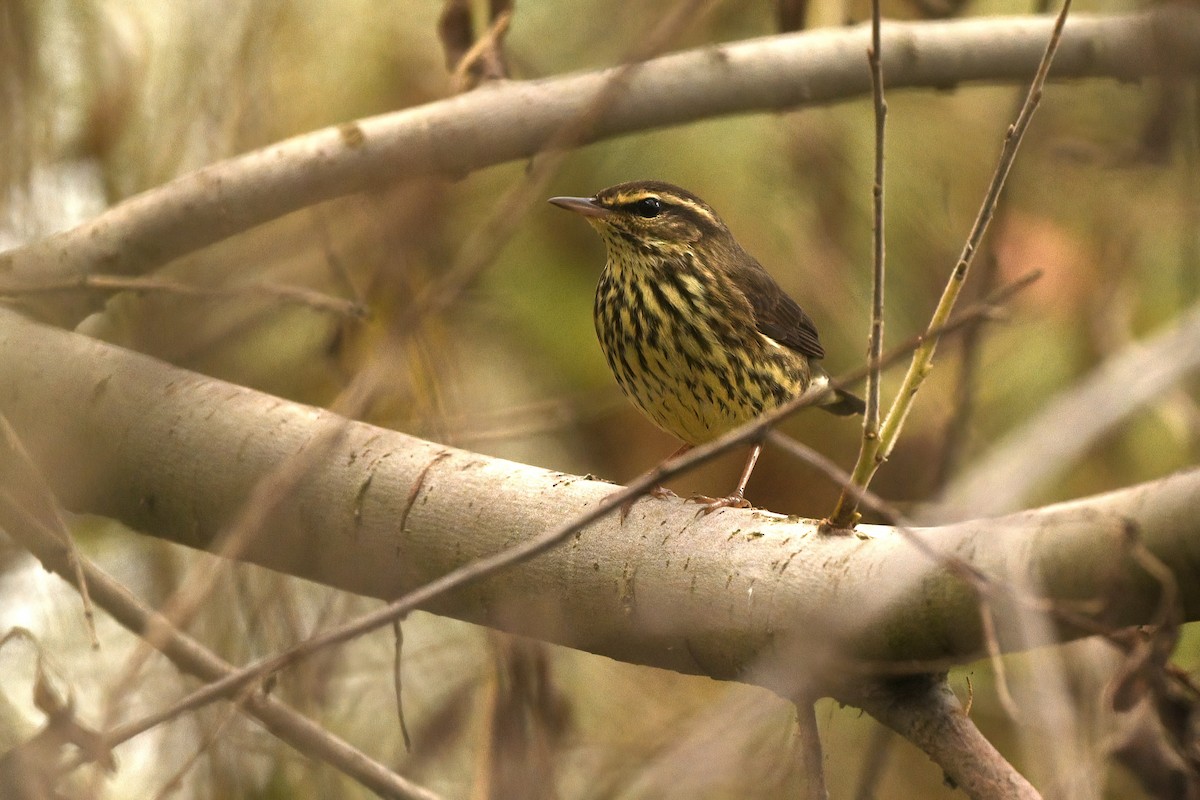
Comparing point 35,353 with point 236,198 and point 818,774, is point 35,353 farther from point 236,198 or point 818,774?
point 818,774

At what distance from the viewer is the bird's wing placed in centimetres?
466

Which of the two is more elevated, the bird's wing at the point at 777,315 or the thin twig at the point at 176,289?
the thin twig at the point at 176,289

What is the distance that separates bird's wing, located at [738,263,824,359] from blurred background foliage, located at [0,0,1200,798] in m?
0.58

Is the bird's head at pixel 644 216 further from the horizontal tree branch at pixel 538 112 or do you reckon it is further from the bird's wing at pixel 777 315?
the horizontal tree branch at pixel 538 112

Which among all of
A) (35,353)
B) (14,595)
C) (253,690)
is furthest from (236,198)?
(253,690)

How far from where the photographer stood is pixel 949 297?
8.63 ft

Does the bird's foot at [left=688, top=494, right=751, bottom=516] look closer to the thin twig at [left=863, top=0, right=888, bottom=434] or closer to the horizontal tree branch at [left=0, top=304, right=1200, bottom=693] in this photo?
the horizontal tree branch at [left=0, top=304, right=1200, bottom=693]

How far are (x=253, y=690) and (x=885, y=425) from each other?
141 cm

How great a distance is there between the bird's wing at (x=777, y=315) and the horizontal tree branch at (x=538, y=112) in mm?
714

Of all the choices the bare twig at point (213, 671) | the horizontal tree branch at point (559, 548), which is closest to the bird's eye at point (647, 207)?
the horizontal tree branch at point (559, 548)

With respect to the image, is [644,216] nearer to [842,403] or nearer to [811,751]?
[842,403]

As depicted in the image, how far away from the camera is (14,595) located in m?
3.58

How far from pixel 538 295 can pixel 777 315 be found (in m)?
1.67

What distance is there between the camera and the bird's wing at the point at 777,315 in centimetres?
466
